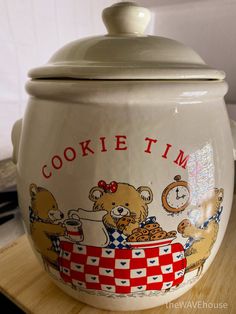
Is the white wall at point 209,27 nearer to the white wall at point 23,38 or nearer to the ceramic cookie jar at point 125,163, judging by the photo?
the white wall at point 23,38

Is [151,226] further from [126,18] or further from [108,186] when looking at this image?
[126,18]

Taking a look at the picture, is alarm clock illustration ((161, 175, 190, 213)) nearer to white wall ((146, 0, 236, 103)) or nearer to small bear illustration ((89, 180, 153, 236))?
small bear illustration ((89, 180, 153, 236))

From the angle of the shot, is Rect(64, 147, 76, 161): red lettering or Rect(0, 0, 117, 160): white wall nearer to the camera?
Rect(64, 147, 76, 161): red lettering

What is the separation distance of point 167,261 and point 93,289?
9 cm

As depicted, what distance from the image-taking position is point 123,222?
12.3 inches

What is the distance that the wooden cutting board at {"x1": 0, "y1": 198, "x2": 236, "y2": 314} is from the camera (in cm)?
40

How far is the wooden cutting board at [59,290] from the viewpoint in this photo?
40 centimetres

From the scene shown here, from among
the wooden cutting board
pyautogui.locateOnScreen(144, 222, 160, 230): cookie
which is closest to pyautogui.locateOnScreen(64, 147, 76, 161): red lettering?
pyautogui.locateOnScreen(144, 222, 160, 230): cookie

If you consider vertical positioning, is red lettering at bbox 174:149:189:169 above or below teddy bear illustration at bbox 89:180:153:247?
above

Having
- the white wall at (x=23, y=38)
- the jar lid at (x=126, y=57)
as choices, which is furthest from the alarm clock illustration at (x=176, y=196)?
the white wall at (x=23, y=38)

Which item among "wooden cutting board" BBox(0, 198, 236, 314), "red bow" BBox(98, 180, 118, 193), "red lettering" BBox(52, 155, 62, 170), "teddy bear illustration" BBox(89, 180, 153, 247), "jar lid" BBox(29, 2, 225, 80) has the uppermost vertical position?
"jar lid" BBox(29, 2, 225, 80)

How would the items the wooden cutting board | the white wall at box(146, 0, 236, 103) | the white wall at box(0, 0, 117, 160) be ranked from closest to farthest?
the wooden cutting board < the white wall at box(0, 0, 117, 160) < the white wall at box(146, 0, 236, 103)

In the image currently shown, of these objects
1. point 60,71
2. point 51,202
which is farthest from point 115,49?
point 51,202

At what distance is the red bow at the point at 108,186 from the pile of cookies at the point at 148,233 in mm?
51
